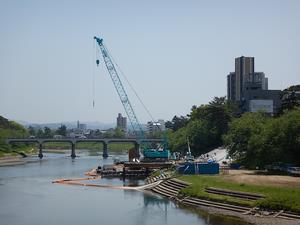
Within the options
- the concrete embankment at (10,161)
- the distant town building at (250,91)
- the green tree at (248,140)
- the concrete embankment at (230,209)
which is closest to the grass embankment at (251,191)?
the concrete embankment at (230,209)

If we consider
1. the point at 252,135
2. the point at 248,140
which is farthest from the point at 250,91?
the point at 252,135

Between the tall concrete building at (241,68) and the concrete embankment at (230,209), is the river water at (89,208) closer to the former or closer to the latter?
the concrete embankment at (230,209)

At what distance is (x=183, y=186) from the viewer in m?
53.9

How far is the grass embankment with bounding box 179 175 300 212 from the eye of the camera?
1543 inches

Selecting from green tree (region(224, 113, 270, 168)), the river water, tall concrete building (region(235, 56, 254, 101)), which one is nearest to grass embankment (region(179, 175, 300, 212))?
the river water

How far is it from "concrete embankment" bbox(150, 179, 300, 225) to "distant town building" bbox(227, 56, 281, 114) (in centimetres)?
5118

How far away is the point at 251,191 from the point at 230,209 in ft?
9.06

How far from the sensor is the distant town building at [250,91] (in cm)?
11488

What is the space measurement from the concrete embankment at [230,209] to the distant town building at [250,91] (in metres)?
51.2

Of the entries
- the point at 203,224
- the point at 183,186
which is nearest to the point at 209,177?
the point at 183,186

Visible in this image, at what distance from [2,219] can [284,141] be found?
96.6 ft

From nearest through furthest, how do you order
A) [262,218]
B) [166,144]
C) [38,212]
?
[262,218]
[38,212]
[166,144]

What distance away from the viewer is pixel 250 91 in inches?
4968

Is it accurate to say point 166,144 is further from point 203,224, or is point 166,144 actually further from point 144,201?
point 203,224
